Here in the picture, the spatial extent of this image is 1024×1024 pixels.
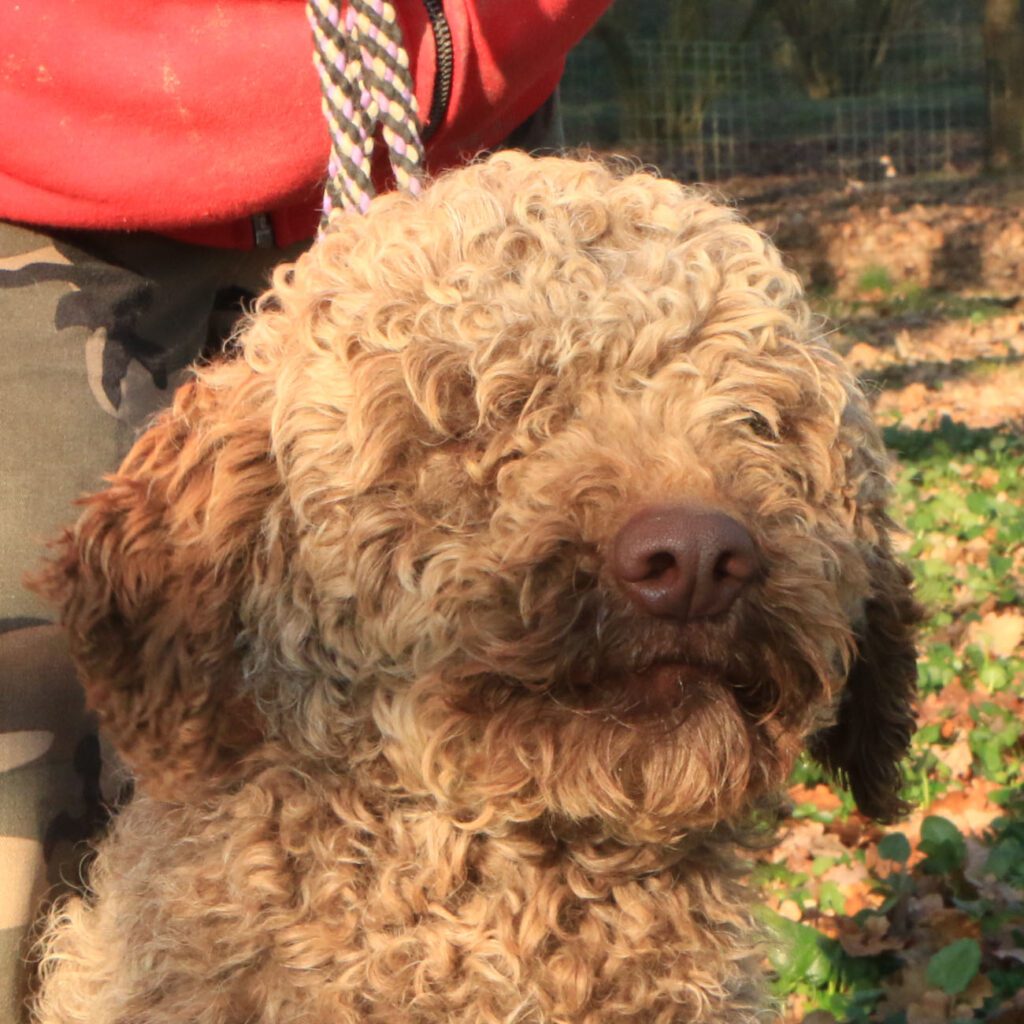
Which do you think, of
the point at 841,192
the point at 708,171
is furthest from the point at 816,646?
the point at 841,192

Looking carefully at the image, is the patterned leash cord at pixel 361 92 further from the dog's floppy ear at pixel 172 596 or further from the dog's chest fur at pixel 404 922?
the dog's chest fur at pixel 404 922

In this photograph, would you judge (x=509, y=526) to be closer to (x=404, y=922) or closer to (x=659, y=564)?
(x=659, y=564)

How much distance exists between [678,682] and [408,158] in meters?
1.10

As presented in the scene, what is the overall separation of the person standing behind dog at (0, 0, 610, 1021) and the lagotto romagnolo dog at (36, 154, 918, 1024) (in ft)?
1.48

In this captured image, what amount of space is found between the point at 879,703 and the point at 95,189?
161 cm

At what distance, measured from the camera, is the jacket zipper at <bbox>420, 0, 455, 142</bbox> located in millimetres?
2867

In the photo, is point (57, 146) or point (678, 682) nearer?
point (678, 682)

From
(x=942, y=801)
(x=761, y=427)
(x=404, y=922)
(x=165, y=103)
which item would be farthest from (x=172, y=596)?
(x=942, y=801)

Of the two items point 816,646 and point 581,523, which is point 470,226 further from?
point 816,646

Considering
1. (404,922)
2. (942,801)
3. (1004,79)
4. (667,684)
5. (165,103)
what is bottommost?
(942,801)

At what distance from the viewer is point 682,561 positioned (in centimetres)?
187

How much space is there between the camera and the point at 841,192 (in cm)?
1909

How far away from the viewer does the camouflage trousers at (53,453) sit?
2.68 meters

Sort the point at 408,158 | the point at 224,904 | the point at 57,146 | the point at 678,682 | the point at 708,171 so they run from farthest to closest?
1. the point at 708,171
2. the point at 57,146
3. the point at 408,158
4. the point at 224,904
5. the point at 678,682
